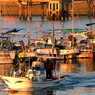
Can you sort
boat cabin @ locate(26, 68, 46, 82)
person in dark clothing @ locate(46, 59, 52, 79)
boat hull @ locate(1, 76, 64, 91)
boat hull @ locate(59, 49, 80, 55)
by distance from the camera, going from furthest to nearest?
boat hull @ locate(59, 49, 80, 55)
person in dark clothing @ locate(46, 59, 52, 79)
boat cabin @ locate(26, 68, 46, 82)
boat hull @ locate(1, 76, 64, 91)

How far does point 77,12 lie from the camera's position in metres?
148

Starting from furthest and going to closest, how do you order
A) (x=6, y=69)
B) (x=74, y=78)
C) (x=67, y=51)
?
(x=67, y=51) → (x=6, y=69) → (x=74, y=78)

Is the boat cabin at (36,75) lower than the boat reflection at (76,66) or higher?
higher

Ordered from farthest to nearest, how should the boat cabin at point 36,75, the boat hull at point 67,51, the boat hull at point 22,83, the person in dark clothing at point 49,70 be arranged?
1. the boat hull at point 67,51
2. the person in dark clothing at point 49,70
3. the boat cabin at point 36,75
4. the boat hull at point 22,83

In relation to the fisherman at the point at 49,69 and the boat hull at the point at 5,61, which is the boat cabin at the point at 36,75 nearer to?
the fisherman at the point at 49,69

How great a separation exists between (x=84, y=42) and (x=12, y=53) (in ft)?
37.3

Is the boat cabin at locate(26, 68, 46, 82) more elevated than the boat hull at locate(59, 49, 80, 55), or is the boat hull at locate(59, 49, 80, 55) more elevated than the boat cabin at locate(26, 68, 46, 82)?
the boat cabin at locate(26, 68, 46, 82)

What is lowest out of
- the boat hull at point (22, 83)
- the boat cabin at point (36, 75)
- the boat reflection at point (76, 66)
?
the boat reflection at point (76, 66)

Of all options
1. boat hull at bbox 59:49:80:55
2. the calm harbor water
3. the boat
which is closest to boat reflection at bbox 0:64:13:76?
the calm harbor water

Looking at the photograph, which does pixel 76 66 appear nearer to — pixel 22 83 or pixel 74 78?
pixel 74 78

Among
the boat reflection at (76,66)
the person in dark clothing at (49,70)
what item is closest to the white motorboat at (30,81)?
the person in dark clothing at (49,70)

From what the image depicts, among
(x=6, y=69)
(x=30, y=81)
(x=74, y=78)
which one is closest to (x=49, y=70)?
(x=30, y=81)

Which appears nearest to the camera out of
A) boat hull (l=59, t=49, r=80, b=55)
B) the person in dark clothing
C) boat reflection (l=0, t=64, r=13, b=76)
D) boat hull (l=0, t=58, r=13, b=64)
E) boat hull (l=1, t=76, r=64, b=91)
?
boat hull (l=1, t=76, r=64, b=91)

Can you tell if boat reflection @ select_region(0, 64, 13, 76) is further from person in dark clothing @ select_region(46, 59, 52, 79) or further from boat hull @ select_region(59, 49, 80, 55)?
boat hull @ select_region(59, 49, 80, 55)
